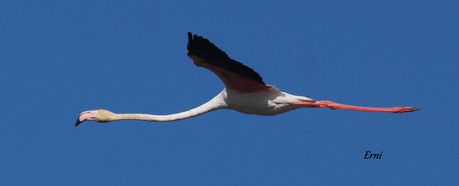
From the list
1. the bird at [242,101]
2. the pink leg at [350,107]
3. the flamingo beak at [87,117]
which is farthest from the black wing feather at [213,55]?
the flamingo beak at [87,117]

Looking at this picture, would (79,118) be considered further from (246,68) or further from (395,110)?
(395,110)

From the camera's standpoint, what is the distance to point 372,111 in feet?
33.8

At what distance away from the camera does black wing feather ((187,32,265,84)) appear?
888cm

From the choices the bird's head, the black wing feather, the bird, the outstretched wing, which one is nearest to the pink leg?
the bird

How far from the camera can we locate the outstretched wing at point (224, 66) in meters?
8.96

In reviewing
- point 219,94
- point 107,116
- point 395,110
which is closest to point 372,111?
point 395,110

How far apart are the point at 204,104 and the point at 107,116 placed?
7.77 feet

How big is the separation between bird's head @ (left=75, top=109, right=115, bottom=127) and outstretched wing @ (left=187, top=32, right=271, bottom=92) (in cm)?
302

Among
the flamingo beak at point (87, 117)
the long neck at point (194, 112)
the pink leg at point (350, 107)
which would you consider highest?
the pink leg at point (350, 107)

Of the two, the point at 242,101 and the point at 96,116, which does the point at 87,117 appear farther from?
the point at 242,101

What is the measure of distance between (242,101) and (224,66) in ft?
4.43

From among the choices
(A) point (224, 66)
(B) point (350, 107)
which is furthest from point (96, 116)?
(B) point (350, 107)

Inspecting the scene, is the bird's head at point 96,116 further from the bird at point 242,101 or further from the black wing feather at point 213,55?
the black wing feather at point 213,55

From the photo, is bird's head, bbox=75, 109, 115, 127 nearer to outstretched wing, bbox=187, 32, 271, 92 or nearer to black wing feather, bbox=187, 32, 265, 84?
outstretched wing, bbox=187, 32, 271, 92
